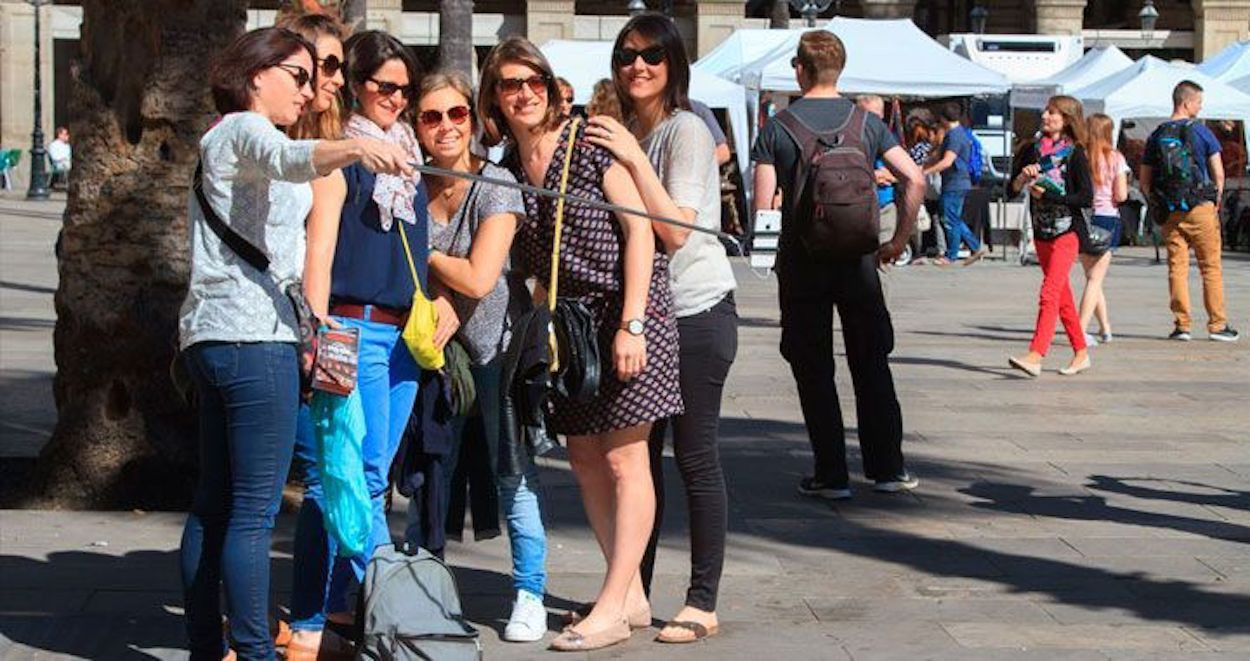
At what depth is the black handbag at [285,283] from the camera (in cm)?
541

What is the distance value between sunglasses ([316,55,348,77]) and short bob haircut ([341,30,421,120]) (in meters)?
0.12

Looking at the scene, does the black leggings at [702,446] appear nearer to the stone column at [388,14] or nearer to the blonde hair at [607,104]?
the blonde hair at [607,104]

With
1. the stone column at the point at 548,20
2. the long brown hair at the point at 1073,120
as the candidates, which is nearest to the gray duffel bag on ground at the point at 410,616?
the long brown hair at the point at 1073,120

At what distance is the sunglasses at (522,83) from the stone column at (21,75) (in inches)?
1574

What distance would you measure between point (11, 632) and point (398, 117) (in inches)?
75.9

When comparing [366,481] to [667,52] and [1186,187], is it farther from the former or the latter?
[1186,187]

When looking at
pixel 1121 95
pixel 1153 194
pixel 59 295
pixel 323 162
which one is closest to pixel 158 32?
pixel 59 295

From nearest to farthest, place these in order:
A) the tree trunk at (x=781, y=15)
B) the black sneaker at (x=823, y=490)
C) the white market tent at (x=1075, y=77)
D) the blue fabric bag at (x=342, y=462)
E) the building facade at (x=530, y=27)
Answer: the blue fabric bag at (x=342, y=462), the black sneaker at (x=823, y=490), the white market tent at (x=1075, y=77), the tree trunk at (x=781, y=15), the building facade at (x=530, y=27)

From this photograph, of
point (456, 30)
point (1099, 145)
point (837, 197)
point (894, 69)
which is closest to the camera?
point (837, 197)

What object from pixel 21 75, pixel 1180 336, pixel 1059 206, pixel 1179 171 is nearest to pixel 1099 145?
pixel 1179 171

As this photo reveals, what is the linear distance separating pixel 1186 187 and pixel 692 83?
1320cm

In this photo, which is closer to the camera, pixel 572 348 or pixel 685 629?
pixel 572 348

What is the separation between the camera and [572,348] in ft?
20.0

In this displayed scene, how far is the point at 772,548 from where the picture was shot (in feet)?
26.2
